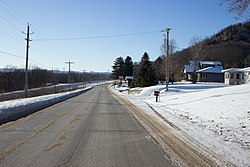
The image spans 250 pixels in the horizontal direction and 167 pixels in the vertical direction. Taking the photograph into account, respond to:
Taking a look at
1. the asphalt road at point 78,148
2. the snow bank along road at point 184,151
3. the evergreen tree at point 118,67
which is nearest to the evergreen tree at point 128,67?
the evergreen tree at point 118,67

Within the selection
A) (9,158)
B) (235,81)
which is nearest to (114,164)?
(9,158)

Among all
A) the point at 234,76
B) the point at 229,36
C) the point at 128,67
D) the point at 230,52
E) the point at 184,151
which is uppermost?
the point at 229,36

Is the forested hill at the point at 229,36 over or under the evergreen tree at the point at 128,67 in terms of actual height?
over

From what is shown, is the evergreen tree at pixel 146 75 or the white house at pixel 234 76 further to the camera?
the evergreen tree at pixel 146 75

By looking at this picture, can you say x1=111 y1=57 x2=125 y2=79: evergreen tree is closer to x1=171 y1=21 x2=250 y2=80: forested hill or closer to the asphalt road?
x1=171 y1=21 x2=250 y2=80: forested hill

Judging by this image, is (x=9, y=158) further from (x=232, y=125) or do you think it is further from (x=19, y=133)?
(x=232, y=125)

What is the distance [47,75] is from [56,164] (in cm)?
13182

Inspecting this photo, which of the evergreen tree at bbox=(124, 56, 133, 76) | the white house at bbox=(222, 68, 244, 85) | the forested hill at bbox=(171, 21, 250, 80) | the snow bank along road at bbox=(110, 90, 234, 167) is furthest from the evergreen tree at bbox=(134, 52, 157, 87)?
the evergreen tree at bbox=(124, 56, 133, 76)

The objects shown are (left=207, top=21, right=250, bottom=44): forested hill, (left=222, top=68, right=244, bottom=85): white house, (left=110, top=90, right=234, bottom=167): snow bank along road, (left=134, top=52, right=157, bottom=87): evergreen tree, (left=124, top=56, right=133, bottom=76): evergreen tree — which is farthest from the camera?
(left=207, top=21, right=250, bottom=44): forested hill

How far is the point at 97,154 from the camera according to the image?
6.73 metres

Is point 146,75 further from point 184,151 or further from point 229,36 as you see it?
point 229,36

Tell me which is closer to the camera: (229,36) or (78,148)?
(78,148)

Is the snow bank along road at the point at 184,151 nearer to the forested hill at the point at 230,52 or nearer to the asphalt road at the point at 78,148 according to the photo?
the asphalt road at the point at 78,148

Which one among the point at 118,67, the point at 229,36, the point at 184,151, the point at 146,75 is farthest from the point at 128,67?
the point at 184,151
